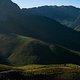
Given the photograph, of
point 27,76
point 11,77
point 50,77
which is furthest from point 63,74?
point 11,77

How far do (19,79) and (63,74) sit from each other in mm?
21853

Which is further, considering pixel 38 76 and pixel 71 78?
pixel 38 76

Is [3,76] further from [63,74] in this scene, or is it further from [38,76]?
[63,74]

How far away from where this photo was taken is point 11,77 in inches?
4798

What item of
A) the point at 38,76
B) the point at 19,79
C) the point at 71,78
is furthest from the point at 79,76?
the point at 19,79

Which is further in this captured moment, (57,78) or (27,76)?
(27,76)

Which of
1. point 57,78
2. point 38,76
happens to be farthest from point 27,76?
point 57,78

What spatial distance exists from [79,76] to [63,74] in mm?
8822

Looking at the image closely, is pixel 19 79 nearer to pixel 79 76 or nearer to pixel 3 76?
pixel 3 76

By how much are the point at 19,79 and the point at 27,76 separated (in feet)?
29.1

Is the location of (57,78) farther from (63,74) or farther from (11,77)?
(11,77)

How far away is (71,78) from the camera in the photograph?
118125 millimetres

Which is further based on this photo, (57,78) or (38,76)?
(38,76)

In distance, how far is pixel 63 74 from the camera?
129m
